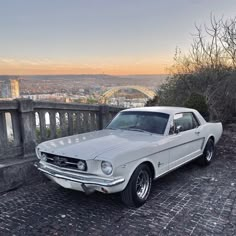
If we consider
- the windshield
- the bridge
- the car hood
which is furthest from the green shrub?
the car hood

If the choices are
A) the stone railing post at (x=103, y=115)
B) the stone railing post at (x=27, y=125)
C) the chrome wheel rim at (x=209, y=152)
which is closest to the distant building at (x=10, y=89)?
the stone railing post at (x=27, y=125)

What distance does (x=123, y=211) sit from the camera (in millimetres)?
3768

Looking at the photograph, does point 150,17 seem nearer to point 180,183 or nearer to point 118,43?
point 118,43

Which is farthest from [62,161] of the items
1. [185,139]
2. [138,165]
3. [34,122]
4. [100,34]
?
[100,34]

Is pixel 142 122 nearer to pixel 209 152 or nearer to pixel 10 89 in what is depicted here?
pixel 209 152

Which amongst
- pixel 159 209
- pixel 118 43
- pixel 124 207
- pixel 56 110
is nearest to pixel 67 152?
pixel 124 207

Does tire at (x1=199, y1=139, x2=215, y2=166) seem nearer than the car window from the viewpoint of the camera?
No

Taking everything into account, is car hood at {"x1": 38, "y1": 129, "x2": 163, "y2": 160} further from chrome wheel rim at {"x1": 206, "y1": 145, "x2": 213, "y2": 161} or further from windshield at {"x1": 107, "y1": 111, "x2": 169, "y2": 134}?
chrome wheel rim at {"x1": 206, "y1": 145, "x2": 213, "y2": 161}

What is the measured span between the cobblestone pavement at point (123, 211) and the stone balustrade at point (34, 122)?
93 centimetres

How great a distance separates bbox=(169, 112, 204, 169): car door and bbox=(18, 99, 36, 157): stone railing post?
3013 mm

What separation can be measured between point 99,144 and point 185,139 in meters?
2.06

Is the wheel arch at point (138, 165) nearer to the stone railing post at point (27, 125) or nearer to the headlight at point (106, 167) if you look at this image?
the headlight at point (106, 167)

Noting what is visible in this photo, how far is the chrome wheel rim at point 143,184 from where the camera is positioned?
12.9ft

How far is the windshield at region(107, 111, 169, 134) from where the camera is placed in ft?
15.6
